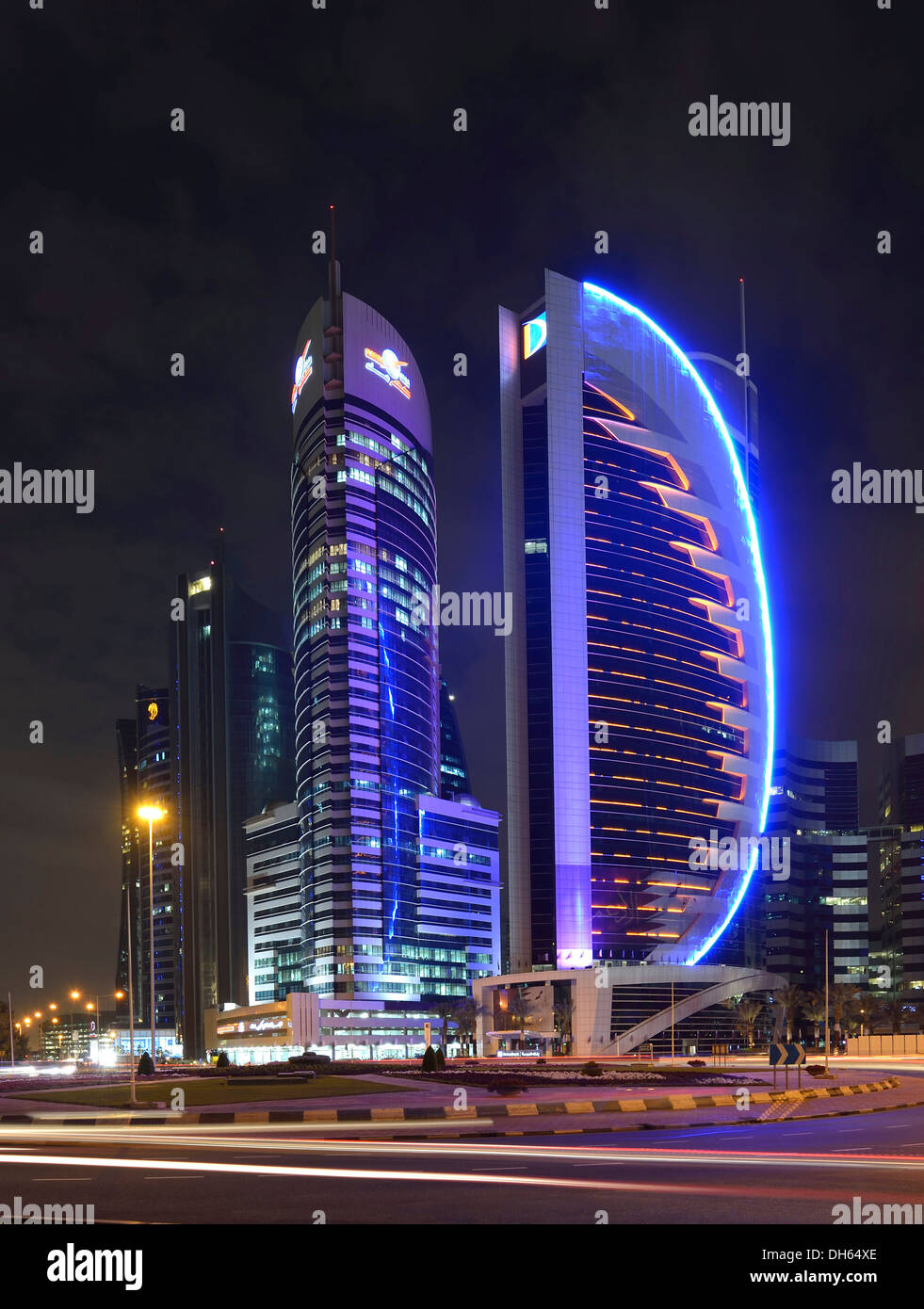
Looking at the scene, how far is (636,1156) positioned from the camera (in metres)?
25.4

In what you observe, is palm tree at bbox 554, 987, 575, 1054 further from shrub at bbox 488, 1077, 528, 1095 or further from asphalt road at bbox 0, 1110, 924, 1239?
asphalt road at bbox 0, 1110, 924, 1239

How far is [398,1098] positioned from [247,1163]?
24.6 m

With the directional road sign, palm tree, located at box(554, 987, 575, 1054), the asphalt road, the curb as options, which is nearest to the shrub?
the curb

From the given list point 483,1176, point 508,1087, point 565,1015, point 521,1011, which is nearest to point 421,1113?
point 508,1087

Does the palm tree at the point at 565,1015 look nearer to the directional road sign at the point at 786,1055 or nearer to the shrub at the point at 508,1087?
the shrub at the point at 508,1087

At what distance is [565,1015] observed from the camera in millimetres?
189375

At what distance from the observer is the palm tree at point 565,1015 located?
7411 inches

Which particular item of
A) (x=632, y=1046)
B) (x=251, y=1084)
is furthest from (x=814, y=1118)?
(x=632, y=1046)

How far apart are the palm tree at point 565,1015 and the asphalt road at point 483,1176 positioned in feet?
526

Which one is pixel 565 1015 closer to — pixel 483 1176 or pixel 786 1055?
pixel 786 1055
